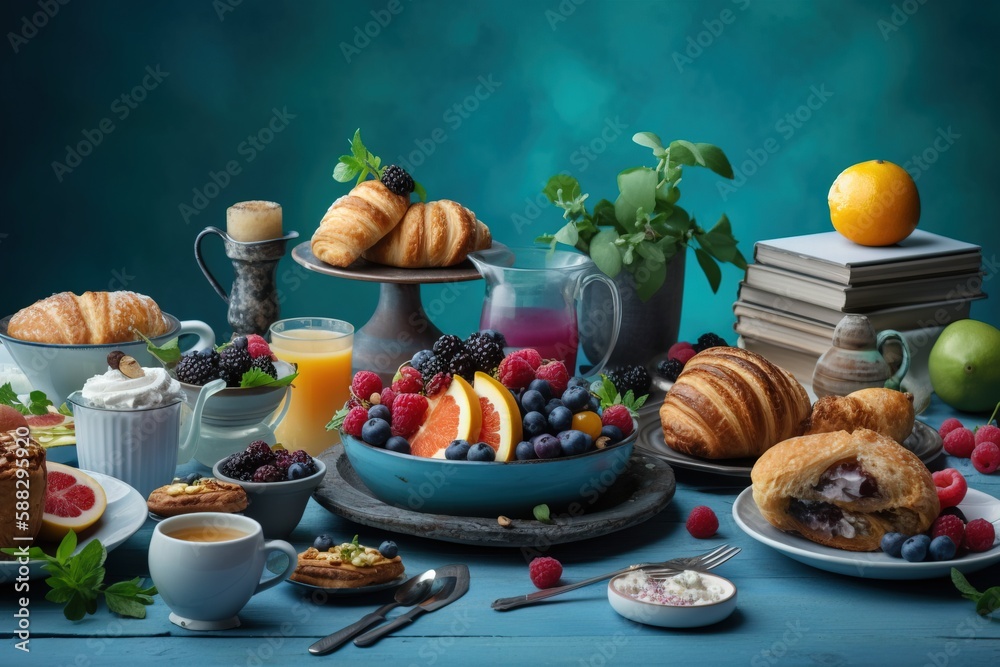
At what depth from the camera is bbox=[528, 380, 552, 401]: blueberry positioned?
1.65m

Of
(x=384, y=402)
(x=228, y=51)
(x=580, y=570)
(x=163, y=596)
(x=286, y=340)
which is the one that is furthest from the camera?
(x=228, y=51)

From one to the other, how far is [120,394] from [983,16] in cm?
349

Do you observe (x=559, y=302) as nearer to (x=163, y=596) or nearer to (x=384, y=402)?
(x=384, y=402)

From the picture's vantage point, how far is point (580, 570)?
1.52 m

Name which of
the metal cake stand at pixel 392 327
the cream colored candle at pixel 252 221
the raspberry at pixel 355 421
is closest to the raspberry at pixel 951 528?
the raspberry at pixel 355 421

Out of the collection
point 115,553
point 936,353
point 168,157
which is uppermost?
point 168,157

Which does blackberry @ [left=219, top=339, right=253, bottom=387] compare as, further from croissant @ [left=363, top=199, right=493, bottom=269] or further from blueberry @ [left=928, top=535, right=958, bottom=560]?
blueberry @ [left=928, top=535, right=958, bottom=560]

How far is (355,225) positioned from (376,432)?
26.3 inches

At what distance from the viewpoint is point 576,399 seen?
1630 mm

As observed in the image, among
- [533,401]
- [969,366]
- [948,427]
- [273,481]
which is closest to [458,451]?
[533,401]

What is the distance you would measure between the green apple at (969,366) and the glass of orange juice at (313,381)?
4.04 feet

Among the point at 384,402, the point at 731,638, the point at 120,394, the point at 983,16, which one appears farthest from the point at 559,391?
the point at 983,16

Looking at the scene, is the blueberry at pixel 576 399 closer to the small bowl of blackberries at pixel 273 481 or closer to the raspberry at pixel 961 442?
the small bowl of blackberries at pixel 273 481

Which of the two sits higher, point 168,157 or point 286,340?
point 168,157
